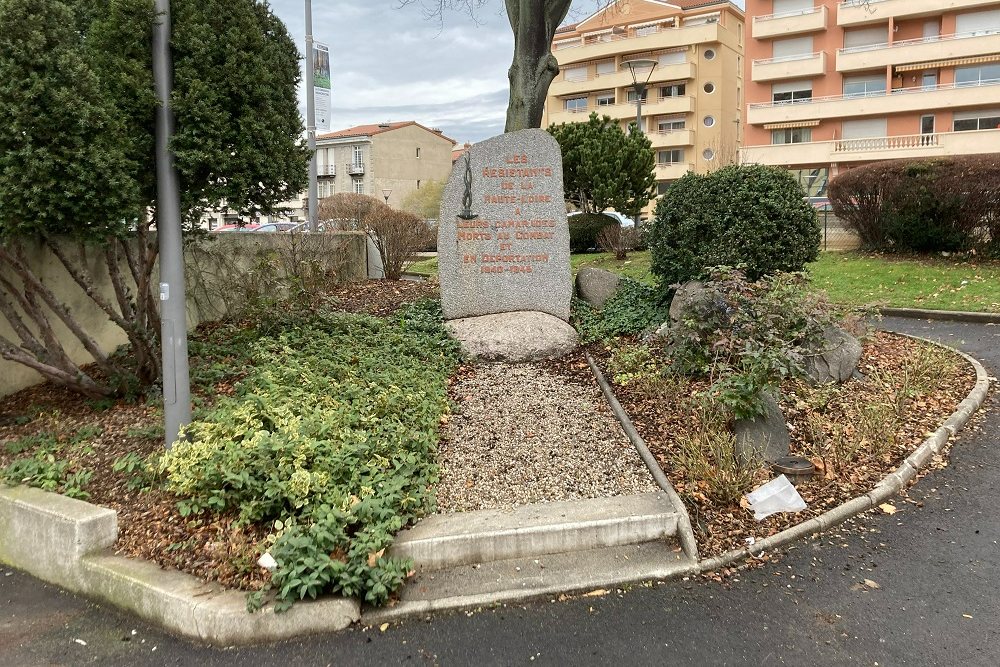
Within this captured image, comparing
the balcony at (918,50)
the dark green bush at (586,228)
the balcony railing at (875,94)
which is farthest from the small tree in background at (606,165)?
the balcony at (918,50)

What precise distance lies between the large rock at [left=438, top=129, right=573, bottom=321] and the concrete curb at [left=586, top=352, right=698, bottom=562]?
1816 mm

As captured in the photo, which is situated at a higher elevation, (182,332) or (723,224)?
(723,224)

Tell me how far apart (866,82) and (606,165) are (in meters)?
31.7

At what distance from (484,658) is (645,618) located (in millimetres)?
807

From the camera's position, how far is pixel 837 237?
16.9 m

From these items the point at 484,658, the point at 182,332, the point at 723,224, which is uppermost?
the point at 723,224

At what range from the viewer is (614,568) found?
3.91 m

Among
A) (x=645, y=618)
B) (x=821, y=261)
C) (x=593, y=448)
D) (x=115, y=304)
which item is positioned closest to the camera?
(x=645, y=618)

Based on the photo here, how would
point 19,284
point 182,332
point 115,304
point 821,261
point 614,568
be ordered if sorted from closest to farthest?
point 614,568, point 182,332, point 19,284, point 115,304, point 821,261

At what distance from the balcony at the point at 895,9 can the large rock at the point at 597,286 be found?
35903 mm

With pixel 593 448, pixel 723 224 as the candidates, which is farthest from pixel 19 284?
pixel 723 224

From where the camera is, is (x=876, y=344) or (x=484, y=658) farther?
(x=876, y=344)

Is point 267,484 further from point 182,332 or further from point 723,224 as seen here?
point 723,224

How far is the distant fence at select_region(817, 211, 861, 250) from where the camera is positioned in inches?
643
